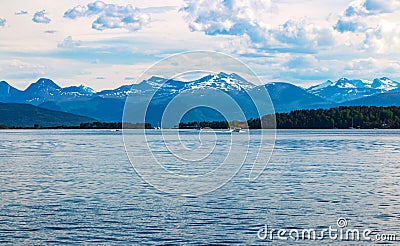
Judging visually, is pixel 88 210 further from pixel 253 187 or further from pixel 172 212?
pixel 253 187

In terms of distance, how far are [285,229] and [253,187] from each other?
11.1 metres

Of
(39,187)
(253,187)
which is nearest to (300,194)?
(253,187)

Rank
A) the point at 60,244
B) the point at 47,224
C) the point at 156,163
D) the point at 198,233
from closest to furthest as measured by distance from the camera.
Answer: the point at 60,244, the point at 198,233, the point at 47,224, the point at 156,163

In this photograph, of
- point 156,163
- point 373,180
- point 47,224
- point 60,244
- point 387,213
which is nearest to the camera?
point 60,244

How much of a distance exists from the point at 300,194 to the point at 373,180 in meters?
7.33

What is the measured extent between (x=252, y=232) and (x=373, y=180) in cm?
1602

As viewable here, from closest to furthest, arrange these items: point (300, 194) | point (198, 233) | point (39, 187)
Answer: point (198, 233)
point (300, 194)
point (39, 187)

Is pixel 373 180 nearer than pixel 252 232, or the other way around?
pixel 252 232

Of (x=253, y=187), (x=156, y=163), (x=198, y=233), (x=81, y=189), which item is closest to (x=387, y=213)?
(x=198, y=233)

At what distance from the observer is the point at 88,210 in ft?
82.3

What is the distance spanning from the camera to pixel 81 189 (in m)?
31.4

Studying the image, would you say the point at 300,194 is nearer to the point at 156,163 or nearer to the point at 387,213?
the point at 387,213

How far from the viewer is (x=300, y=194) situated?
29.8 metres

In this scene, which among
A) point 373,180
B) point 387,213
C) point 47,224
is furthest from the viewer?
point 373,180
